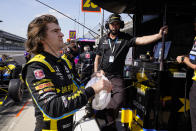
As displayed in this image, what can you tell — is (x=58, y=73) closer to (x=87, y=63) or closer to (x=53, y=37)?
(x=53, y=37)

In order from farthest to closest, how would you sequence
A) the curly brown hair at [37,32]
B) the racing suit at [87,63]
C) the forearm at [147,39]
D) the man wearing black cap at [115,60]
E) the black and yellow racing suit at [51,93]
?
the racing suit at [87,63], the man wearing black cap at [115,60], the forearm at [147,39], the curly brown hair at [37,32], the black and yellow racing suit at [51,93]

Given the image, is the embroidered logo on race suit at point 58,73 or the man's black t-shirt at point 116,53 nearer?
the embroidered logo on race suit at point 58,73

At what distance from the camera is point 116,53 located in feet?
8.85

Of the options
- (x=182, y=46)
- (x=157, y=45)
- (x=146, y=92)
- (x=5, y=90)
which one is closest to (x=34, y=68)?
(x=146, y=92)

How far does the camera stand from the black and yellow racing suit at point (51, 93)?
1.05 meters

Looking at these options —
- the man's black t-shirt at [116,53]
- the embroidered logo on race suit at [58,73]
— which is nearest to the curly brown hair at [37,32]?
the embroidered logo on race suit at [58,73]

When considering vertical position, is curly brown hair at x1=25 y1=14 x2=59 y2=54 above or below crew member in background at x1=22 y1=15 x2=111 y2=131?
above

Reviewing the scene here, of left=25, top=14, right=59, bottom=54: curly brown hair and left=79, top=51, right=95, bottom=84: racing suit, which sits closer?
left=25, top=14, right=59, bottom=54: curly brown hair

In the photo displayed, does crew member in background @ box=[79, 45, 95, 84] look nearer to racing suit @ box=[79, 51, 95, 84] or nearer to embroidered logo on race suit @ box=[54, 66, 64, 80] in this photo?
racing suit @ box=[79, 51, 95, 84]

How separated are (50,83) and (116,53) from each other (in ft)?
5.71

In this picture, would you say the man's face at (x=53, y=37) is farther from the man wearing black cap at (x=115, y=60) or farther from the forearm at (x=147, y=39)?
the man wearing black cap at (x=115, y=60)

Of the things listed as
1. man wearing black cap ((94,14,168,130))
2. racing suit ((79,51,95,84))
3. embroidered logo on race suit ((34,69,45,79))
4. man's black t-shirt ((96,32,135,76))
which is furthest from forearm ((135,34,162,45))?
racing suit ((79,51,95,84))

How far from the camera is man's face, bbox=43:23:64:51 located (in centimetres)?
126

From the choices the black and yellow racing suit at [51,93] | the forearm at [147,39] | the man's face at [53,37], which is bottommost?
the black and yellow racing suit at [51,93]
